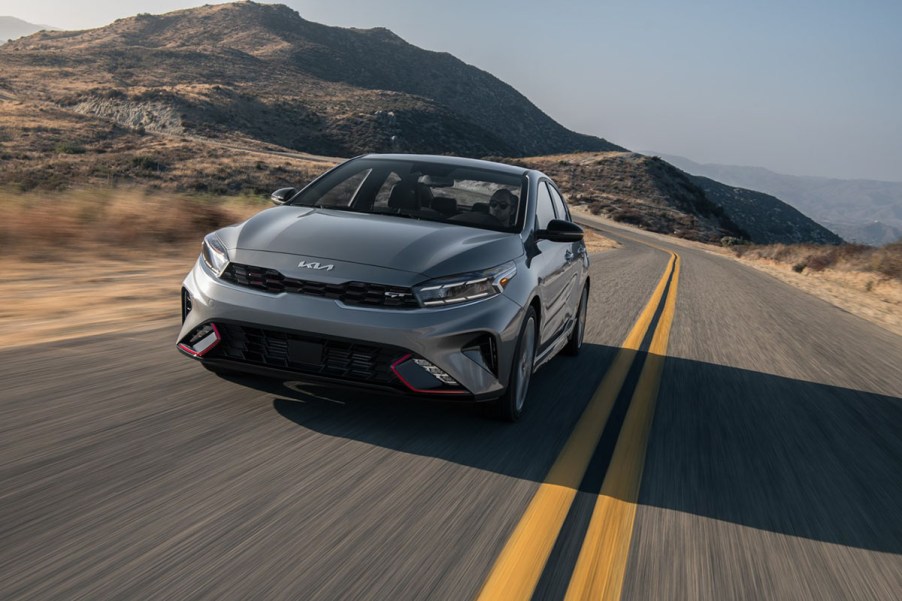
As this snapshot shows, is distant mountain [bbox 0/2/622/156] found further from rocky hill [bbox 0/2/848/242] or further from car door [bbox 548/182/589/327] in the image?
car door [bbox 548/182/589/327]

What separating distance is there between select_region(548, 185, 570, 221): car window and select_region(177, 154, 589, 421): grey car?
162 centimetres

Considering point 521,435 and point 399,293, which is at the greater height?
point 399,293

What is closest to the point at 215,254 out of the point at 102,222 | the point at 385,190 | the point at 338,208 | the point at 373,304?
the point at 373,304

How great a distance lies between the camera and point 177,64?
106 m

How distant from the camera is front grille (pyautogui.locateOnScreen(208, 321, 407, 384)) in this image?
4.20m

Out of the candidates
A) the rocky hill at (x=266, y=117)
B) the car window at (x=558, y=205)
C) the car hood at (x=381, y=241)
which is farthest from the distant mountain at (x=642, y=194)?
the car hood at (x=381, y=241)

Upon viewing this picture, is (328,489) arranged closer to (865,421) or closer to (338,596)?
(338,596)

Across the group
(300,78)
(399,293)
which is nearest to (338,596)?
(399,293)

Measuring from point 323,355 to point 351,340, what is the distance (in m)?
0.19

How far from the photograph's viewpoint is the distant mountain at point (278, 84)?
76.9m

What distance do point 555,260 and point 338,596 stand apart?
12.6 ft

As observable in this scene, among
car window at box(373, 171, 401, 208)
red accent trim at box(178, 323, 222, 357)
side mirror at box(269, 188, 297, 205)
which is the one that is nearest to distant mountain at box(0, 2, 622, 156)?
side mirror at box(269, 188, 297, 205)

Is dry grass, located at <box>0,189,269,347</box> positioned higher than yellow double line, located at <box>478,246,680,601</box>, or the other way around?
yellow double line, located at <box>478,246,680,601</box>

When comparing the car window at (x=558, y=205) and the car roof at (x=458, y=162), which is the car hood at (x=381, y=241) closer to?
the car roof at (x=458, y=162)
